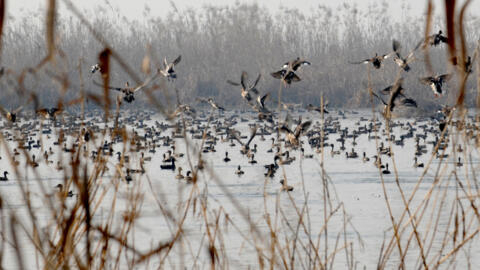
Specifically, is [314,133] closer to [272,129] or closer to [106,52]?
[272,129]

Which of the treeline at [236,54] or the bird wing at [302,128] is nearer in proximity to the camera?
the bird wing at [302,128]

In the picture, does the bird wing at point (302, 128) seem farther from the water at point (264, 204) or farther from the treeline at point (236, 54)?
the treeline at point (236, 54)

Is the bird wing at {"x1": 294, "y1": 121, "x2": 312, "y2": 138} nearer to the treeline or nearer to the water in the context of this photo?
the water

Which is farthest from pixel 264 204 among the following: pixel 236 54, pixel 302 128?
pixel 236 54

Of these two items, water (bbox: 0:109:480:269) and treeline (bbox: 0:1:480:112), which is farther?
treeline (bbox: 0:1:480:112)

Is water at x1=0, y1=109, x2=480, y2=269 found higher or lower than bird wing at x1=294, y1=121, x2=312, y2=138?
lower

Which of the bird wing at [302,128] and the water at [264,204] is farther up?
the bird wing at [302,128]

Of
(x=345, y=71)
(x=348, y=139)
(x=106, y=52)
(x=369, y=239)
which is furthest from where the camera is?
(x=345, y=71)

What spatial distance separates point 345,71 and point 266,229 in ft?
54.0

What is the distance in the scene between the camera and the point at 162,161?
11758 mm

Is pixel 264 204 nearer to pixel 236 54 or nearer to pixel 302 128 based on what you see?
pixel 302 128

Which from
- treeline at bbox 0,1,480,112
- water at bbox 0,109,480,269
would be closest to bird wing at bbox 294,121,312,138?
water at bbox 0,109,480,269

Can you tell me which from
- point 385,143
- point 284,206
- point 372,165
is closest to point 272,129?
point 385,143

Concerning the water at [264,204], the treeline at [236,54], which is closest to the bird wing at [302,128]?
the water at [264,204]
